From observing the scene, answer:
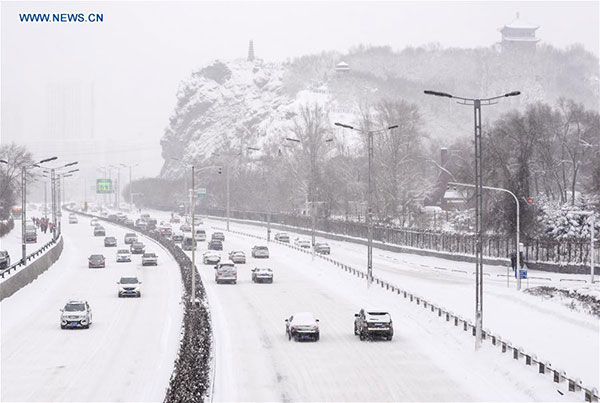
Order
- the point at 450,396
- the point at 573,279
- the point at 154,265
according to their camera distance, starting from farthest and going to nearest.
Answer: the point at 154,265 → the point at 573,279 → the point at 450,396

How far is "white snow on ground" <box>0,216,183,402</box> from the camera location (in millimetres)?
35094

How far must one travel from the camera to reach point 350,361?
129 feet

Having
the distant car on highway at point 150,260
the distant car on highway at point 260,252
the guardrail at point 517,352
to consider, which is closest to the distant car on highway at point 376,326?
the guardrail at point 517,352

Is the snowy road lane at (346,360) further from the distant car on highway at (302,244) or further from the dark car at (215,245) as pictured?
the distant car on highway at (302,244)

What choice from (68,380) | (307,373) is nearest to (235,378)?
(307,373)

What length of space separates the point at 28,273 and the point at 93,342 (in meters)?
29.6

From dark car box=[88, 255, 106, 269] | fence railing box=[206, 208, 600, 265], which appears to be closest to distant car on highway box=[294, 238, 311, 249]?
fence railing box=[206, 208, 600, 265]

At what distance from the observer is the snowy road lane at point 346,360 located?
32938mm

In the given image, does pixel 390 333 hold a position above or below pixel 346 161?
below

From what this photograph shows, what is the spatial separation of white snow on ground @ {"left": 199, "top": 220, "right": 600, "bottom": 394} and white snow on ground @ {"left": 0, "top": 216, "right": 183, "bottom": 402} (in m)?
17.1

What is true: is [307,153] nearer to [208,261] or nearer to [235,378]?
[208,261]

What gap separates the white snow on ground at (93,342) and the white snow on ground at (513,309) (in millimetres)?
17112

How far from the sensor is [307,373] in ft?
120

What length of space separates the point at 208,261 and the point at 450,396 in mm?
60944
